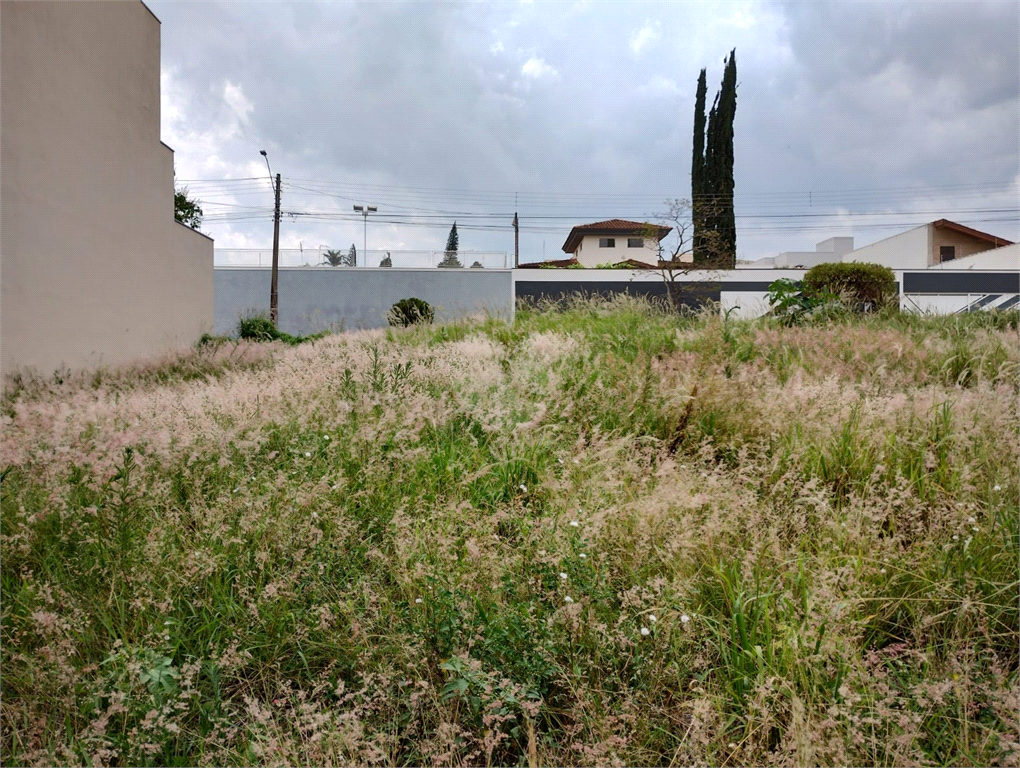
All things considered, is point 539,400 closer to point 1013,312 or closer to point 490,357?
point 490,357

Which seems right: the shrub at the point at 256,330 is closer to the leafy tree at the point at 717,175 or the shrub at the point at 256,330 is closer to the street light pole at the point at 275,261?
the street light pole at the point at 275,261

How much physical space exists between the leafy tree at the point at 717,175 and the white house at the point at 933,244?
1375cm

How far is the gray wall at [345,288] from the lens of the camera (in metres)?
26.8

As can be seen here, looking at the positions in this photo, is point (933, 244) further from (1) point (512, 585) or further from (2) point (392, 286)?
(1) point (512, 585)

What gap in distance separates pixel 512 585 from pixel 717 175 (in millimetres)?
29070

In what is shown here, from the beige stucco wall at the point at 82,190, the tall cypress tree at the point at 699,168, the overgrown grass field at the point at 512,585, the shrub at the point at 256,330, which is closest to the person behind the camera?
the overgrown grass field at the point at 512,585

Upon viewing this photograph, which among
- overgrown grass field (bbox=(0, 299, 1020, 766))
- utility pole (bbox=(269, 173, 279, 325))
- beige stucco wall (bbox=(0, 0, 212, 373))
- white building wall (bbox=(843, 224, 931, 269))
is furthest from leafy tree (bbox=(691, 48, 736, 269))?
overgrown grass field (bbox=(0, 299, 1020, 766))

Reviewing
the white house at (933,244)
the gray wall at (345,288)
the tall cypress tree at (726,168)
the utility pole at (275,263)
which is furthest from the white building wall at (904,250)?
the utility pole at (275,263)

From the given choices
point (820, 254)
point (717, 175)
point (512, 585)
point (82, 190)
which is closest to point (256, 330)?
point (82, 190)

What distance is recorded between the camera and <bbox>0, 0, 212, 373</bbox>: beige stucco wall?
21.4 feet

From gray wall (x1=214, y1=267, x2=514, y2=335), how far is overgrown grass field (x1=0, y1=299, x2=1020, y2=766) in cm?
2395

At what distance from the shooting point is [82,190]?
789 cm

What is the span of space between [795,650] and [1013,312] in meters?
7.84

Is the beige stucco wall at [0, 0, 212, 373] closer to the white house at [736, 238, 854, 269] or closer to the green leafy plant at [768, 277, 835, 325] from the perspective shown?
the green leafy plant at [768, 277, 835, 325]
